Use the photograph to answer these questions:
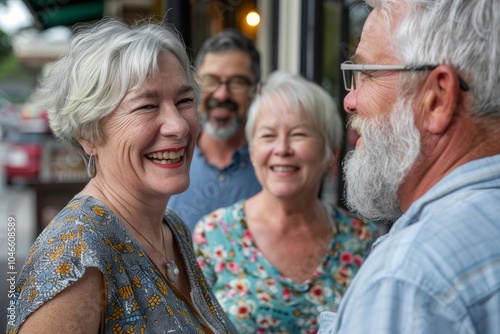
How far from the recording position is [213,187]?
3.02m

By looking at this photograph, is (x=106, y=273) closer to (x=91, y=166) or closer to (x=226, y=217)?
(x=91, y=166)

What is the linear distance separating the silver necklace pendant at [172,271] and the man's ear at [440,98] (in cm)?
85

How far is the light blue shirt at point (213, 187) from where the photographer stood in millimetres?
2922

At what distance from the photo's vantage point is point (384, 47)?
3.97 feet

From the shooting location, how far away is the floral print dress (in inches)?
92.0

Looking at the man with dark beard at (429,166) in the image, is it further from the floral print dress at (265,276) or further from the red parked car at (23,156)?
the red parked car at (23,156)

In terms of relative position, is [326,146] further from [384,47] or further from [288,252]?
[384,47]


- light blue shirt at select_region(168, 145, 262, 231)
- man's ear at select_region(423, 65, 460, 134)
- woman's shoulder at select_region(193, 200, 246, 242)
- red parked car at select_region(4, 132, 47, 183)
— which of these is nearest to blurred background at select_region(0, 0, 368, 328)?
light blue shirt at select_region(168, 145, 262, 231)

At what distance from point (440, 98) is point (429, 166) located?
0.42ft

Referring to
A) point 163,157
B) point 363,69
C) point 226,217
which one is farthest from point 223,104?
point 363,69

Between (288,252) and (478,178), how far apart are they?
1.52 meters

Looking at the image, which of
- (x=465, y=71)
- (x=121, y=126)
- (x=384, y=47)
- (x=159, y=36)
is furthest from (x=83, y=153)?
(x=465, y=71)

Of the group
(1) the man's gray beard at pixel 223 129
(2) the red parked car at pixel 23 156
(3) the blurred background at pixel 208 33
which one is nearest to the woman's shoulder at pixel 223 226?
(1) the man's gray beard at pixel 223 129

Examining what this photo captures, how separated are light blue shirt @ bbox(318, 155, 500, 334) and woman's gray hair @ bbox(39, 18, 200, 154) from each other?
33.2 inches
